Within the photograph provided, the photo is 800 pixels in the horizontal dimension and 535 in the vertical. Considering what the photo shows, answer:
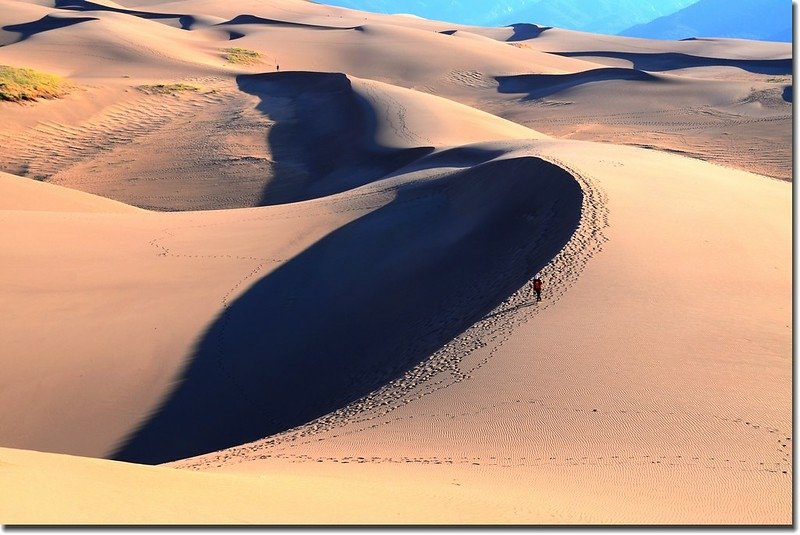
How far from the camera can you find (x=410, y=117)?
2566cm

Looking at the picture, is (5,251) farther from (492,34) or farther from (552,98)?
(492,34)

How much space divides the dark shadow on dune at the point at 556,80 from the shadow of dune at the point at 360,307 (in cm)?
2571

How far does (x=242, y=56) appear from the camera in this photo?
42375 mm

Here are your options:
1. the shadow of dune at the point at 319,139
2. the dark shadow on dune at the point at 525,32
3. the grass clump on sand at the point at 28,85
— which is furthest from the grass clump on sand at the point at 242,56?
the dark shadow on dune at the point at 525,32

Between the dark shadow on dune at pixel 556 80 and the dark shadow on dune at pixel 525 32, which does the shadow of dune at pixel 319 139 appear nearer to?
the dark shadow on dune at pixel 556 80

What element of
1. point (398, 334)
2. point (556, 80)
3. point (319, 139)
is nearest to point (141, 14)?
point (556, 80)

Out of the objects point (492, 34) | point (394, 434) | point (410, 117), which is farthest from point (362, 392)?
point (492, 34)

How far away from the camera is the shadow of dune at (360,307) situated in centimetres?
962

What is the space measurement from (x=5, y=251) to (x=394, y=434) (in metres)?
8.41

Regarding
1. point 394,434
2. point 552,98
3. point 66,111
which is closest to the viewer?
point 394,434

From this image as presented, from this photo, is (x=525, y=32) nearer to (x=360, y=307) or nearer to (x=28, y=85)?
(x=28, y=85)

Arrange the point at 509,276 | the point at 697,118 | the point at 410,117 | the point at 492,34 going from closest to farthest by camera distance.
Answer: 1. the point at 509,276
2. the point at 410,117
3. the point at 697,118
4. the point at 492,34

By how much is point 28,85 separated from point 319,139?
1068 centimetres

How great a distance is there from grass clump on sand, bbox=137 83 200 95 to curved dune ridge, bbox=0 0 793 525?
21.1 feet
